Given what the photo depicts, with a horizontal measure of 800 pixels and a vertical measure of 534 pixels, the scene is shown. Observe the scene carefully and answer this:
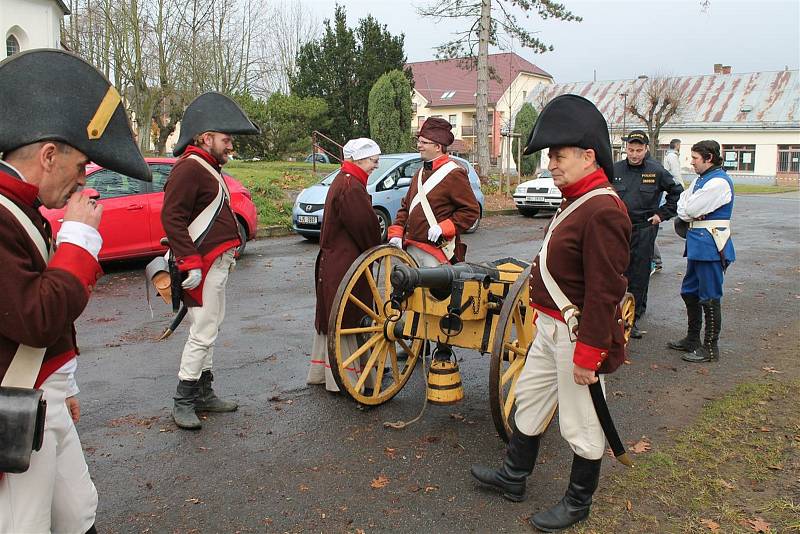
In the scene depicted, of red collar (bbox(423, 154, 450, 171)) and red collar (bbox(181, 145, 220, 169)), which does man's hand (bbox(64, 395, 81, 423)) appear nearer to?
red collar (bbox(181, 145, 220, 169))

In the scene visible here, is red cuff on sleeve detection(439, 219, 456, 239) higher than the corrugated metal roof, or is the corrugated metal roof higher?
the corrugated metal roof

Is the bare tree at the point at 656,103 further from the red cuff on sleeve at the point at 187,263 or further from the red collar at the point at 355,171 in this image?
the red cuff on sleeve at the point at 187,263

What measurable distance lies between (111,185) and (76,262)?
8.71 m

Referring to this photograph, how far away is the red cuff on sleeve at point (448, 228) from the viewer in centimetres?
562

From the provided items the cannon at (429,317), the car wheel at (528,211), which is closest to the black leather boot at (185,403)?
the cannon at (429,317)

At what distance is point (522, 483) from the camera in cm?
380

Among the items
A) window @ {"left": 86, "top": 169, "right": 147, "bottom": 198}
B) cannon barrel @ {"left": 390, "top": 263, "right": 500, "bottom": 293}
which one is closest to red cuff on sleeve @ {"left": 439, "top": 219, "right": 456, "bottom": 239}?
cannon barrel @ {"left": 390, "top": 263, "right": 500, "bottom": 293}

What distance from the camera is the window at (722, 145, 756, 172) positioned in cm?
4900

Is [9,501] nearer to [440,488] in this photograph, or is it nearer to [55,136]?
[55,136]

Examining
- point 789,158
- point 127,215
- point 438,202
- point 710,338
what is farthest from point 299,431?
point 789,158

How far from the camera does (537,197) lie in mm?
19312

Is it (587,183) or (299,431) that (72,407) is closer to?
(299,431)

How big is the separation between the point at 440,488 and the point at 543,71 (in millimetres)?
68497

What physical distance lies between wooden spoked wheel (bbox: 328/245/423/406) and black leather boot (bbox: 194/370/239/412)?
Result: 0.90 metres
